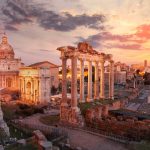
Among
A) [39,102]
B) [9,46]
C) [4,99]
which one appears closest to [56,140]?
[39,102]

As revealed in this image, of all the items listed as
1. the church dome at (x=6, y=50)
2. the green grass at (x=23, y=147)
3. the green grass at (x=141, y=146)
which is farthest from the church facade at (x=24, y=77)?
the green grass at (x=141, y=146)

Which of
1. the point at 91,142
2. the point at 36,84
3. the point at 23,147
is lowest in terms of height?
the point at 91,142

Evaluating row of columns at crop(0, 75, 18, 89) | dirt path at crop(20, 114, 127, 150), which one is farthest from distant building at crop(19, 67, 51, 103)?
dirt path at crop(20, 114, 127, 150)

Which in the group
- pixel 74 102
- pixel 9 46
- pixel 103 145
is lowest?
pixel 103 145

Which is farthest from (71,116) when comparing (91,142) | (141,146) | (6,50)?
(6,50)

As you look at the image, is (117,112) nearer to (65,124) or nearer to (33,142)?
(65,124)

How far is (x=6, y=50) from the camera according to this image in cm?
7038

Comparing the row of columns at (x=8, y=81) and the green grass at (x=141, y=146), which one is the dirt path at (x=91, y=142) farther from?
the row of columns at (x=8, y=81)

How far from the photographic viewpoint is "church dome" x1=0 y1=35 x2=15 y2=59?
6956 cm

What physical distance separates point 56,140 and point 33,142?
2101 millimetres

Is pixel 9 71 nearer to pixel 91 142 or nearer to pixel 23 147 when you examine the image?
pixel 91 142

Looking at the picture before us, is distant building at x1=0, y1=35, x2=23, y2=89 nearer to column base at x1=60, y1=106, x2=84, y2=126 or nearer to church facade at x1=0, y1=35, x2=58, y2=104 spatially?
church facade at x1=0, y1=35, x2=58, y2=104

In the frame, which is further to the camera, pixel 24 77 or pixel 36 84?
pixel 24 77

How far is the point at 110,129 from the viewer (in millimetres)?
25422
